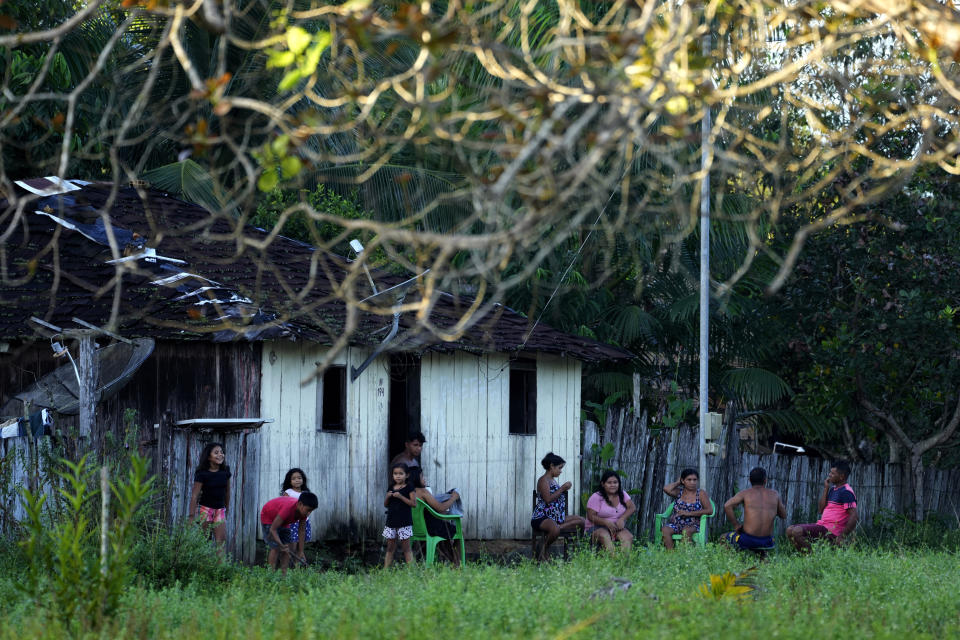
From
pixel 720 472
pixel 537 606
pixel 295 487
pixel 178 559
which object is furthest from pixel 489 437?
pixel 537 606

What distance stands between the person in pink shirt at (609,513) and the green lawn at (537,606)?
2.23 m

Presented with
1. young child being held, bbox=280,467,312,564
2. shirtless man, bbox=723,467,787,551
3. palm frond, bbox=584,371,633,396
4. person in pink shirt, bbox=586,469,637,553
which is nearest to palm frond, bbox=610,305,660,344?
palm frond, bbox=584,371,633,396

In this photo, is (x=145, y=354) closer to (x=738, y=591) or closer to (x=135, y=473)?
(x=135, y=473)

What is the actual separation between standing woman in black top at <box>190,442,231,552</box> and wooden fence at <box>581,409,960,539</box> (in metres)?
6.03

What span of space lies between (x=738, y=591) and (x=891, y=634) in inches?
58.4

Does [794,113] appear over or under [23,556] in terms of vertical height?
over

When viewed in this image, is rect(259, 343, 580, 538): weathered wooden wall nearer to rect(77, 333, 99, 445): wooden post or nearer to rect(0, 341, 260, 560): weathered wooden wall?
rect(0, 341, 260, 560): weathered wooden wall

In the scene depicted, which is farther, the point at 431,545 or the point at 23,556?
the point at 431,545

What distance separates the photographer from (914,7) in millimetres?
6363

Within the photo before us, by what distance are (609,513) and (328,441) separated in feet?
10.8

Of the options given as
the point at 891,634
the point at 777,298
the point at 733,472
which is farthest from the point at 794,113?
the point at 891,634

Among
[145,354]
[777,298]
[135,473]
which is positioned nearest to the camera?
[135,473]

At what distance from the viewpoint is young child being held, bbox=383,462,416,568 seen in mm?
13148

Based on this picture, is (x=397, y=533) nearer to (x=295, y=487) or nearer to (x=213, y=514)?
(x=295, y=487)
